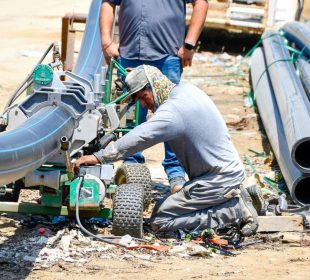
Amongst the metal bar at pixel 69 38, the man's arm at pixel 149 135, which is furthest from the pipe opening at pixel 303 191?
the metal bar at pixel 69 38

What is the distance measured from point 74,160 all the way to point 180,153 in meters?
0.80

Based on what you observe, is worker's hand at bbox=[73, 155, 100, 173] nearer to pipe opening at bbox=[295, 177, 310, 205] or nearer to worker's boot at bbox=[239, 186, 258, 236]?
worker's boot at bbox=[239, 186, 258, 236]

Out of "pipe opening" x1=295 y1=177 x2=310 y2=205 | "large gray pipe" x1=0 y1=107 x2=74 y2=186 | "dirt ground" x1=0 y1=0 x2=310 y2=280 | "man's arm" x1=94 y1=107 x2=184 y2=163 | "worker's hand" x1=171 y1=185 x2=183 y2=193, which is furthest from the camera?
"pipe opening" x1=295 y1=177 x2=310 y2=205

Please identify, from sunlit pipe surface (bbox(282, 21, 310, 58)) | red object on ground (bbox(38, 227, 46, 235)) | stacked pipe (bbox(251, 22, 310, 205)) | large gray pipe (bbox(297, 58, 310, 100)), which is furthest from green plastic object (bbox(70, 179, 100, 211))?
sunlit pipe surface (bbox(282, 21, 310, 58))

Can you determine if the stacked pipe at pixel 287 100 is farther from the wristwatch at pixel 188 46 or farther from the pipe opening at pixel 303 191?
the wristwatch at pixel 188 46

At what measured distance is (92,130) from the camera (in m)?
7.28

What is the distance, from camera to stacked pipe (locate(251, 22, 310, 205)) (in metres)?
8.48

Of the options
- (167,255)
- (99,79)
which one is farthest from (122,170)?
(167,255)

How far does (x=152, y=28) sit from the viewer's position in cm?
878

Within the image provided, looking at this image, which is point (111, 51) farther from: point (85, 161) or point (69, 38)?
point (69, 38)

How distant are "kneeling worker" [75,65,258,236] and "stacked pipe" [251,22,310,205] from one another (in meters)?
1.09

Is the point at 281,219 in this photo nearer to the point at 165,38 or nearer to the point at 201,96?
the point at 201,96

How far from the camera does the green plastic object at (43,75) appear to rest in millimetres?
7203

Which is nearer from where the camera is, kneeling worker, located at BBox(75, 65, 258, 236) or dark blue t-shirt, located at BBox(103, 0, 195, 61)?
kneeling worker, located at BBox(75, 65, 258, 236)
